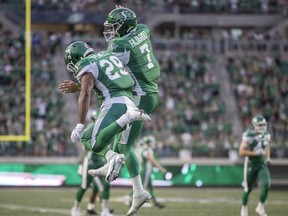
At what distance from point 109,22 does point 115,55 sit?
0.39 m

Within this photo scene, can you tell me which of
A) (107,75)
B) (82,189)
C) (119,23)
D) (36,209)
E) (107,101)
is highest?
(119,23)

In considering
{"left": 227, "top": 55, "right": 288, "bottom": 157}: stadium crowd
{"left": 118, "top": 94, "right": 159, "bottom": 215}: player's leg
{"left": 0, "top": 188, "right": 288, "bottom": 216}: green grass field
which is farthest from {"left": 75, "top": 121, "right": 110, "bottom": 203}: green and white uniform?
{"left": 227, "top": 55, "right": 288, "bottom": 157}: stadium crowd

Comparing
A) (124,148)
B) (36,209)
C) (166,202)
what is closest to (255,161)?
(36,209)

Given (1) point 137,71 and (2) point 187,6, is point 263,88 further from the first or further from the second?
(1) point 137,71

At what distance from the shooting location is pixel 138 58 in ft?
34.1

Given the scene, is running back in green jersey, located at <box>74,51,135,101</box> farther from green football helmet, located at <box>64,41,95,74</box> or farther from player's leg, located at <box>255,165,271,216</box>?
player's leg, located at <box>255,165,271,216</box>

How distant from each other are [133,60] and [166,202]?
27.3 feet

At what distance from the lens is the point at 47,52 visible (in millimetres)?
29578

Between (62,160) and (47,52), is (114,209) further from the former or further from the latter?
(47,52)

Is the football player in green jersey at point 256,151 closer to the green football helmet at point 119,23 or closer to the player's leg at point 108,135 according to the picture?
the green football helmet at point 119,23

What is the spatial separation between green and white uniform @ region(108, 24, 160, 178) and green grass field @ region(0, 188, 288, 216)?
14.6ft

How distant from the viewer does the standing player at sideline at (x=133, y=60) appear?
1030 centimetres

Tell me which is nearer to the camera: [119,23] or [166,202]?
[119,23]

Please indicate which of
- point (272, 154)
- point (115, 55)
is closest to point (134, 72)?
point (115, 55)
